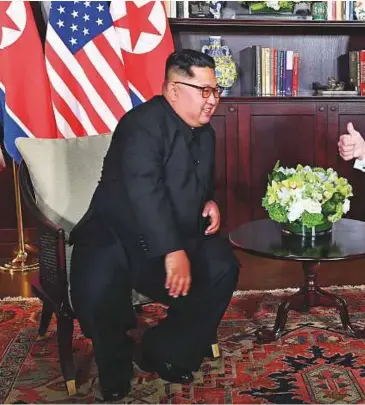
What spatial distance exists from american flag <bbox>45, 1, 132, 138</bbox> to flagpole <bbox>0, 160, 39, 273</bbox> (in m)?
0.50

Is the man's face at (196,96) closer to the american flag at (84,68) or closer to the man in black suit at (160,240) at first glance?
the man in black suit at (160,240)

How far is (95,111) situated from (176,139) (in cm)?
183

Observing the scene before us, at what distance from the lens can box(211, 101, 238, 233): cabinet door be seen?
4.10m

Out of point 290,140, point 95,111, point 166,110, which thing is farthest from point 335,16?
point 166,110

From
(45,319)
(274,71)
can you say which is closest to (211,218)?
(45,319)

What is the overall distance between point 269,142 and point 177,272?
2.34 m

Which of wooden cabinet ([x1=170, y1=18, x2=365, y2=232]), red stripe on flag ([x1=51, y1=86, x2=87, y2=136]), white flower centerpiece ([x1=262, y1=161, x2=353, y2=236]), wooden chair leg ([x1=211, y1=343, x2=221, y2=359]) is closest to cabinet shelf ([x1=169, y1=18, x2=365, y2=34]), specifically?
wooden cabinet ([x1=170, y1=18, x2=365, y2=232])

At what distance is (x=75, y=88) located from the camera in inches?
149

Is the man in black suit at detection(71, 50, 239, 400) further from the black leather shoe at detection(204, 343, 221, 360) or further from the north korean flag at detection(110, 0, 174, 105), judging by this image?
the north korean flag at detection(110, 0, 174, 105)

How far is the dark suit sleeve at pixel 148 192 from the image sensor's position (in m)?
1.99

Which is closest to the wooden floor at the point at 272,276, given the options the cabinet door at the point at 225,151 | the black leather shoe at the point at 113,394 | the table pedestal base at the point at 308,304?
the cabinet door at the point at 225,151

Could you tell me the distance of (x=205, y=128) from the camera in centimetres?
228

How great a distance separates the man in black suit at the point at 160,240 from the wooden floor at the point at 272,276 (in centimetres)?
127

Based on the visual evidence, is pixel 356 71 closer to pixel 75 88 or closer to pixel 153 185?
pixel 75 88
